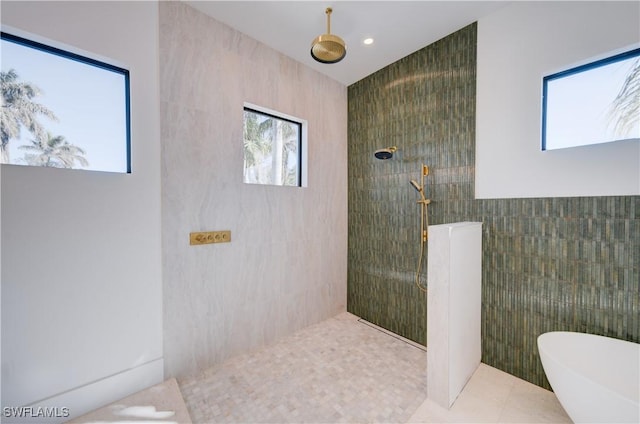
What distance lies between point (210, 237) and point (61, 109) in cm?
121

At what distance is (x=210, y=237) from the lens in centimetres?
206

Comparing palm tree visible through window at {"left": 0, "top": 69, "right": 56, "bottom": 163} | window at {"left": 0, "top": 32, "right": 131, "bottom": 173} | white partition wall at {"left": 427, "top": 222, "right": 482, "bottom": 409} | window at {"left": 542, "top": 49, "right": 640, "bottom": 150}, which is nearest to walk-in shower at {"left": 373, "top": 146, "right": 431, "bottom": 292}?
white partition wall at {"left": 427, "top": 222, "right": 482, "bottom": 409}

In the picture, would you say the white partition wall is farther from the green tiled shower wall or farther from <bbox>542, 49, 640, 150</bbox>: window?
<bbox>542, 49, 640, 150</bbox>: window

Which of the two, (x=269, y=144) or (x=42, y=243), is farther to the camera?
(x=269, y=144)

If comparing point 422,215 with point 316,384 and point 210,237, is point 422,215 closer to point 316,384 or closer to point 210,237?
point 316,384

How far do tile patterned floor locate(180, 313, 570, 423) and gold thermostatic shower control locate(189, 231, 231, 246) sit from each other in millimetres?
1049

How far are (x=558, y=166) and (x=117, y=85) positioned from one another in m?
3.09

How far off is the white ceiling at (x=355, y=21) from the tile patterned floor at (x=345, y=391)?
286 cm

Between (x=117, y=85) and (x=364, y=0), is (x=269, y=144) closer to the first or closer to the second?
(x=117, y=85)

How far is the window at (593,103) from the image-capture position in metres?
1.54

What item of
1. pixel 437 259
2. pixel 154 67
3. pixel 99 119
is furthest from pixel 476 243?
pixel 99 119

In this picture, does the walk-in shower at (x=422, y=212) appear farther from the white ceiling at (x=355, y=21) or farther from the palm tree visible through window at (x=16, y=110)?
the palm tree visible through window at (x=16, y=110)

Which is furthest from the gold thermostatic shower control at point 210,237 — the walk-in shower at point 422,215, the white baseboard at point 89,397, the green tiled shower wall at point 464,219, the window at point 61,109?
the walk-in shower at point 422,215

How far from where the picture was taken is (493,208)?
200 cm
